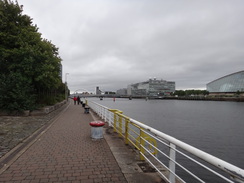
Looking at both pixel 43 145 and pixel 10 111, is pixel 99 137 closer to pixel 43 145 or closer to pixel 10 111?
pixel 43 145

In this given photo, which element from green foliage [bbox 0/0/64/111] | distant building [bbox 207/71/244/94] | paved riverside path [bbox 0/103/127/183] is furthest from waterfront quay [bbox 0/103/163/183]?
distant building [bbox 207/71/244/94]

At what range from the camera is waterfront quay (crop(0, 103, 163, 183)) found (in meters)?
3.70

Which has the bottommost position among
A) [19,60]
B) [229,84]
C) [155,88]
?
[19,60]

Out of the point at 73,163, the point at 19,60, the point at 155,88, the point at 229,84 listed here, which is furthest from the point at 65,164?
the point at 155,88

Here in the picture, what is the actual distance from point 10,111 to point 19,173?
37.0 feet

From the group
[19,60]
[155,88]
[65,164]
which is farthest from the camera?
[155,88]

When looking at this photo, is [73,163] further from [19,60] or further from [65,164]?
[19,60]

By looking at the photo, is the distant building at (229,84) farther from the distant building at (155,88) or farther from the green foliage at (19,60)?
the green foliage at (19,60)

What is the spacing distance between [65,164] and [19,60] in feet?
42.9

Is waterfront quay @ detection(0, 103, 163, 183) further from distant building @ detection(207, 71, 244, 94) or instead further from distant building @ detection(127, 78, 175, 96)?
distant building @ detection(127, 78, 175, 96)

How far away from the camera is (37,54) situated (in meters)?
14.3

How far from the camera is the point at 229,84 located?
13788cm

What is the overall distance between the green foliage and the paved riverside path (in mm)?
8908

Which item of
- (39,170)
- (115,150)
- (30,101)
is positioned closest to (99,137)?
(115,150)
